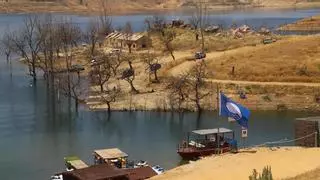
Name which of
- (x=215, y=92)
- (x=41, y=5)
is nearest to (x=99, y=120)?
(x=215, y=92)

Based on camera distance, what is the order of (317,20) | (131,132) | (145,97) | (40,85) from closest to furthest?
(131,132), (145,97), (40,85), (317,20)

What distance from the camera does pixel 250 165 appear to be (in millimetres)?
27453

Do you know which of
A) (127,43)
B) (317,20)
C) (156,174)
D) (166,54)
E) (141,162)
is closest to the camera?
Answer: (156,174)

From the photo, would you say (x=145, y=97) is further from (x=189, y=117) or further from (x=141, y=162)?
(x=141, y=162)

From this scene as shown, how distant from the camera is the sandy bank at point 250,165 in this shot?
26.0 metres

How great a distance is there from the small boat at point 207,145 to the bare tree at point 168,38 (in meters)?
35.5

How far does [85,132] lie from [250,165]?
1746 centimetres

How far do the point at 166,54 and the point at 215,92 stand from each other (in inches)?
879

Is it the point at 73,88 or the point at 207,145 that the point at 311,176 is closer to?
the point at 207,145

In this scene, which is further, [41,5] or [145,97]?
[41,5]

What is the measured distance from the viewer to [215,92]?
177ft

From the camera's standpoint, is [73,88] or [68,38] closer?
[73,88]

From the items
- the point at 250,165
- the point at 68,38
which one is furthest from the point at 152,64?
the point at 250,165

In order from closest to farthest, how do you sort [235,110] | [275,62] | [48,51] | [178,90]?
[235,110]
[178,90]
[275,62]
[48,51]
